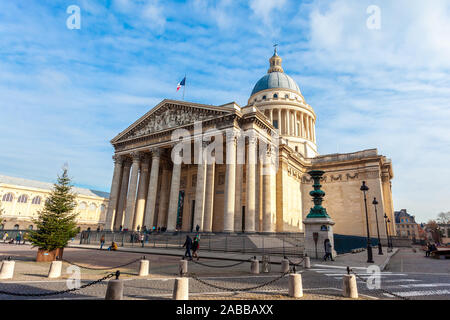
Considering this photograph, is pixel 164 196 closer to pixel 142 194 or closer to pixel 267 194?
pixel 142 194

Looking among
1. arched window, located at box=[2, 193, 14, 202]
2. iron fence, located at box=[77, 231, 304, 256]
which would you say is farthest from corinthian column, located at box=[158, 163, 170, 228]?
arched window, located at box=[2, 193, 14, 202]

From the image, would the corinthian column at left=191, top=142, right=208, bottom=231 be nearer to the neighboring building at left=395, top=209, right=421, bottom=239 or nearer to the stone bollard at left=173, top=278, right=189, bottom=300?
the stone bollard at left=173, top=278, right=189, bottom=300

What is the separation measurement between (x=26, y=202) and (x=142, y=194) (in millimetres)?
48907

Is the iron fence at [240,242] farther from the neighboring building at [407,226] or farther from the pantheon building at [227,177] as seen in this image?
the neighboring building at [407,226]

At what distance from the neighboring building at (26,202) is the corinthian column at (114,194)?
937 inches

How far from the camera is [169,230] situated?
31.9 metres

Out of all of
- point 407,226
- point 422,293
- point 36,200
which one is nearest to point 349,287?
point 422,293

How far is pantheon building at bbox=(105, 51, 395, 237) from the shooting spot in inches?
Answer: 1195

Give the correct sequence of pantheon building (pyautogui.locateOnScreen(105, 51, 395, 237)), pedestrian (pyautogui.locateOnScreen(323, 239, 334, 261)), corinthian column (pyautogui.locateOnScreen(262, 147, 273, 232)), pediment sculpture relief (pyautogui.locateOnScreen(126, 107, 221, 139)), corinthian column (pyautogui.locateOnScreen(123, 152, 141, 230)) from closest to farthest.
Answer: pedestrian (pyautogui.locateOnScreen(323, 239, 334, 261)), corinthian column (pyautogui.locateOnScreen(262, 147, 273, 232)), pantheon building (pyautogui.locateOnScreen(105, 51, 395, 237)), pediment sculpture relief (pyautogui.locateOnScreen(126, 107, 221, 139)), corinthian column (pyautogui.locateOnScreen(123, 152, 141, 230))

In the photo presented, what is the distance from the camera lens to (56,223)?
1620 cm

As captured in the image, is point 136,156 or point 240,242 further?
point 136,156

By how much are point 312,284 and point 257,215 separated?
21415 millimetres
